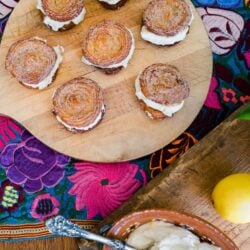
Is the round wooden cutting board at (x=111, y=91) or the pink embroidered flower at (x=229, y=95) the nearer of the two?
the round wooden cutting board at (x=111, y=91)

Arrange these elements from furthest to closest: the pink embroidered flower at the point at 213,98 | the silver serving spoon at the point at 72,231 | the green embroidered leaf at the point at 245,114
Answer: the pink embroidered flower at the point at 213,98 < the green embroidered leaf at the point at 245,114 < the silver serving spoon at the point at 72,231

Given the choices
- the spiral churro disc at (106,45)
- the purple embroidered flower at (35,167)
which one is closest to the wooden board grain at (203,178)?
the purple embroidered flower at (35,167)

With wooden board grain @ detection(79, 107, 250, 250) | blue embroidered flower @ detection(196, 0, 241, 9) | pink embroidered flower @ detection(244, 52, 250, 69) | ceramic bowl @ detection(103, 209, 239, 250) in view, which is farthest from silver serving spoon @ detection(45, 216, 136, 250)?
blue embroidered flower @ detection(196, 0, 241, 9)

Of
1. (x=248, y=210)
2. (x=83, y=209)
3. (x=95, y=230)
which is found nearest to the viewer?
(x=248, y=210)

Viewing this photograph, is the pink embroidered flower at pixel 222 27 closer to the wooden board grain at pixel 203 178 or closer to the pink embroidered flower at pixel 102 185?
the wooden board grain at pixel 203 178

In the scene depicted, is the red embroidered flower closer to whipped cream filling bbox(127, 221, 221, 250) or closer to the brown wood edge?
the brown wood edge

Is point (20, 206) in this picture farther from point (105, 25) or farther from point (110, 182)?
point (105, 25)

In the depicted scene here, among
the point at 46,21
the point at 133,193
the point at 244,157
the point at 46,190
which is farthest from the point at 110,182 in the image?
the point at 46,21

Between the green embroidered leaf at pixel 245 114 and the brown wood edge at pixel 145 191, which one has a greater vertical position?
the green embroidered leaf at pixel 245 114
